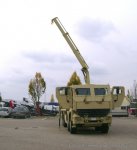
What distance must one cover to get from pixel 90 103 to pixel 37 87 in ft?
151

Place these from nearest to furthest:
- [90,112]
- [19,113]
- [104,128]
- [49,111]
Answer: [90,112] < [104,128] < [19,113] < [49,111]

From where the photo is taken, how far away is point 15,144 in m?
18.4

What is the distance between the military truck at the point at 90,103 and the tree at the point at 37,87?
4282 centimetres

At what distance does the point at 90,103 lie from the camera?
25.5 m

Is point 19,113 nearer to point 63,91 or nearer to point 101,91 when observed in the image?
point 63,91

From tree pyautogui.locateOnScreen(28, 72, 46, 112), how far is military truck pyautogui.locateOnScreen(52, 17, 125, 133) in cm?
4282

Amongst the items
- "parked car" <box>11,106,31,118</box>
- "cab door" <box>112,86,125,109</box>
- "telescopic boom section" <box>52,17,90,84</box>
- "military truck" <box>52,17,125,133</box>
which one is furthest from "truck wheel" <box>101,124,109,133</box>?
"parked car" <box>11,106,31,118</box>

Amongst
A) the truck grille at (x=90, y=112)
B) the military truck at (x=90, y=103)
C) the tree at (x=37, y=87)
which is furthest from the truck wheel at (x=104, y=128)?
the tree at (x=37, y=87)

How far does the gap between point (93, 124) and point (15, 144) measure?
25.8 ft

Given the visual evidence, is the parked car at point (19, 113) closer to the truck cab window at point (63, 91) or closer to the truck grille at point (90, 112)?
the truck cab window at point (63, 91)

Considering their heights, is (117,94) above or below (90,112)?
above

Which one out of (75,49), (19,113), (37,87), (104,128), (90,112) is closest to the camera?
(90,112)

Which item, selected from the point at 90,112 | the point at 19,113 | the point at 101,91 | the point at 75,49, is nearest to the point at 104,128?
the point at 90,112

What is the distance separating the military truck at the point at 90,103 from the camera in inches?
998
